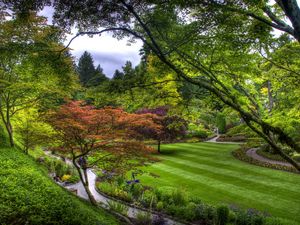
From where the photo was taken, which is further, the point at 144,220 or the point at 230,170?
the point at 230,170

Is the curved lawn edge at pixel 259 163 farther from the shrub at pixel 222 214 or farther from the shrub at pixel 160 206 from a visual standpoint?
the shrub at pixel 160 206

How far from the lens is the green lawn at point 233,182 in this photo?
11.2 m

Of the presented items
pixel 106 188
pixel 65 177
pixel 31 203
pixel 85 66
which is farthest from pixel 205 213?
pixel 85 66

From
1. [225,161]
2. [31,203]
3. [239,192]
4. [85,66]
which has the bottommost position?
[239,192]

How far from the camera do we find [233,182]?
1416 centimetres

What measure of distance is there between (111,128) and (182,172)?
343 inches

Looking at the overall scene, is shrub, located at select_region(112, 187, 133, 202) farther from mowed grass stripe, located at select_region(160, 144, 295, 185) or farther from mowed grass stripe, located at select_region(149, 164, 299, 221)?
mowed grass stripe, located at select_region(160, 144, 295, 185)

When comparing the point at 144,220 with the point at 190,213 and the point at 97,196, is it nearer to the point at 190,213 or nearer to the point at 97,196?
the point at 190,213

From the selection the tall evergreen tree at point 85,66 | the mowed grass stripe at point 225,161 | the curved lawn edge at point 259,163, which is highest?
the tall evergreen tree at point 85,66

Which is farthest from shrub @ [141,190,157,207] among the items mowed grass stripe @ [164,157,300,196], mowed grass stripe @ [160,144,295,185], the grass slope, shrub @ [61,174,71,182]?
mowed grass stripe @ [160,144,295,185]

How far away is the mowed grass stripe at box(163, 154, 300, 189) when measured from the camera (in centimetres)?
1351

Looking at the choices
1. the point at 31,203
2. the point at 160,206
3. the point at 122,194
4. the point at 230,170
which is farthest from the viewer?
the point at 230,170

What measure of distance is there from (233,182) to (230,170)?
2.50 meters

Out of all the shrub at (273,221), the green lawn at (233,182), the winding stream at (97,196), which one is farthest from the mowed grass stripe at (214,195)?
the winding stream at (97,196)
